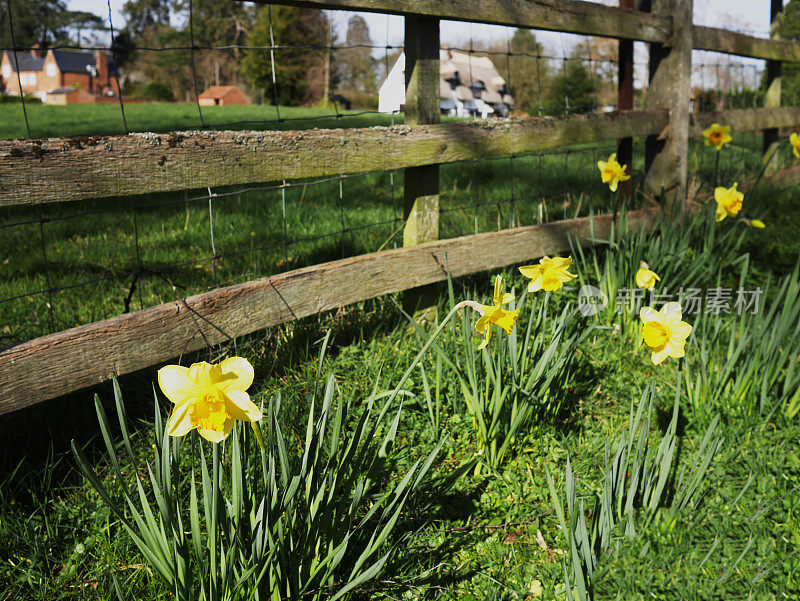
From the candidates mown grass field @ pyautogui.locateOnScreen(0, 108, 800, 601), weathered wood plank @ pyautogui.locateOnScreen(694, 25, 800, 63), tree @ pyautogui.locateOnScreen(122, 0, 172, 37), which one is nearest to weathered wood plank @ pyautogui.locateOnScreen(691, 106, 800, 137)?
weathered wood plank @ pyautogui.locateOnScreen(694, 25, 800, 63)

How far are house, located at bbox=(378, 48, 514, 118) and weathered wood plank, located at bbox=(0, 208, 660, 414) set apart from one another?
2.24ft

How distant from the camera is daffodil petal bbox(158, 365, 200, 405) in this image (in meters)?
1.13

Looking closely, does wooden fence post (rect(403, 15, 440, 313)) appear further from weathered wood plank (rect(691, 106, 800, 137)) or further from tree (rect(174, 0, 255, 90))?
weathered wood plank (rect(691, 106, 800, 137))

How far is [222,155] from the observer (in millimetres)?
2045

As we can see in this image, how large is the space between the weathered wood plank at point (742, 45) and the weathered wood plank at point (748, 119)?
43 cm

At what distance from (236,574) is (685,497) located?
1.12 metres

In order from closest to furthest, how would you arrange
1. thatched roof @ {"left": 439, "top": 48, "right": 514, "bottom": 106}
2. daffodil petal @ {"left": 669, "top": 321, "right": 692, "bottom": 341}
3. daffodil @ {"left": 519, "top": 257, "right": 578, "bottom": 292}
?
daffodil petal @ {"left": 669, "top": 321, "right": 692, "bottom": 341} < daffodil @ {"left": 519, "top": 257, "right": 578, "bottom": 292} < thatched roof @ {"left": 439, "top": 48, "right": 514, "bottom": 106}

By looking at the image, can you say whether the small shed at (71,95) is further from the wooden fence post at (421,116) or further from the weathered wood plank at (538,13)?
the wooden fence post at (421,116)

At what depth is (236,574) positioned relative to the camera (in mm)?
1344

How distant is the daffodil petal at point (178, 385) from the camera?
1130mm

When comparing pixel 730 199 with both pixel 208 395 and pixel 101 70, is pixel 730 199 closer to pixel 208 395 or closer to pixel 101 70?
pixel 208 395

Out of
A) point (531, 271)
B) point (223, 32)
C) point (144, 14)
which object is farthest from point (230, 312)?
point (144, 14)

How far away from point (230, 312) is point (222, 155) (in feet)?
1.69

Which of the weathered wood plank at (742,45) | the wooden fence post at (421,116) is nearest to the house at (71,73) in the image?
the weathered wood plank at (742,45)
